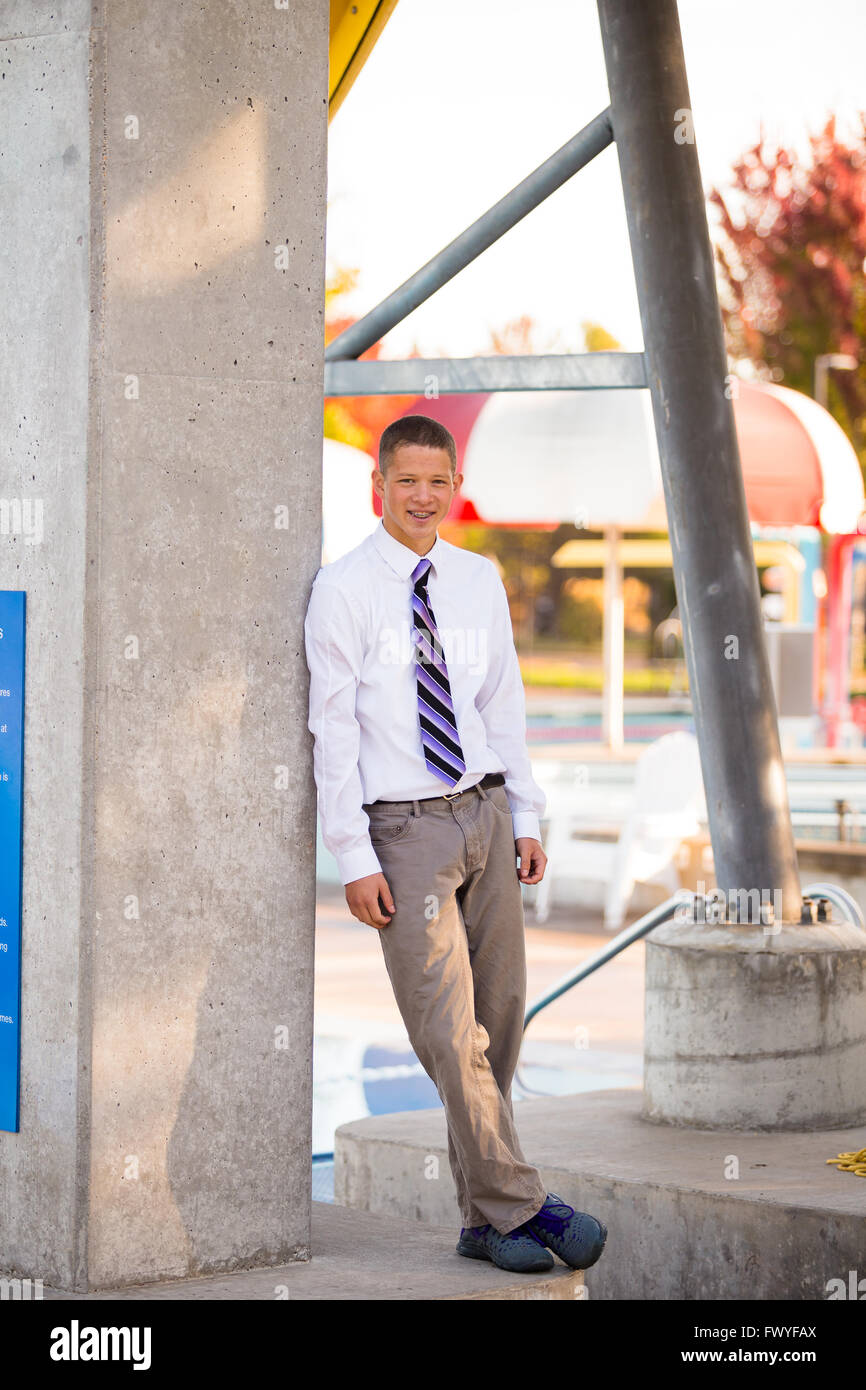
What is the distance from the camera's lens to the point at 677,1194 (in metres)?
5.32

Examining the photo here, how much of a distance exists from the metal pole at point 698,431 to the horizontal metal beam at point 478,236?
6.7 inches

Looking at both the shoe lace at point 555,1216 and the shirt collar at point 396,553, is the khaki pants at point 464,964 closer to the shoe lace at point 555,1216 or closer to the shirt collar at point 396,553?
the shoe lace at point 555,1216

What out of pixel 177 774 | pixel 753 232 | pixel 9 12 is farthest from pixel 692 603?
pixel 753 232

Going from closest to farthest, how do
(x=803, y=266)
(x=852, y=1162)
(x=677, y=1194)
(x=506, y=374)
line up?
(x=677, y=1194), (x=852, y=1162), (x=506, y=374), (x=803, y=266)

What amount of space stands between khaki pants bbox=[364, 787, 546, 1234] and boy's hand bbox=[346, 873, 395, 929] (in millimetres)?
43

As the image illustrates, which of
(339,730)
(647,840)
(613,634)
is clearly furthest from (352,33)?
(613,634)

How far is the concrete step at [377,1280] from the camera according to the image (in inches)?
171

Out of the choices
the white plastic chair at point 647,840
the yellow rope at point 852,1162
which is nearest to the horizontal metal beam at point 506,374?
the yellow rope at point 852,1162

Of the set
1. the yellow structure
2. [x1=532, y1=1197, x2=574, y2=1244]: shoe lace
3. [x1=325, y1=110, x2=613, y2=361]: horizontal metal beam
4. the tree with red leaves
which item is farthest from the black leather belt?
the tree with red leaves

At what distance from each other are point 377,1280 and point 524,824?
1.12 metres

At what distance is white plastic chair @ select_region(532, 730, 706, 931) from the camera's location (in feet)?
43.1

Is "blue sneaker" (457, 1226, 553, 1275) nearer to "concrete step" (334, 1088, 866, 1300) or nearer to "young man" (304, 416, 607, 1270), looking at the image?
"young man" (304, 416, 607, 1270)
